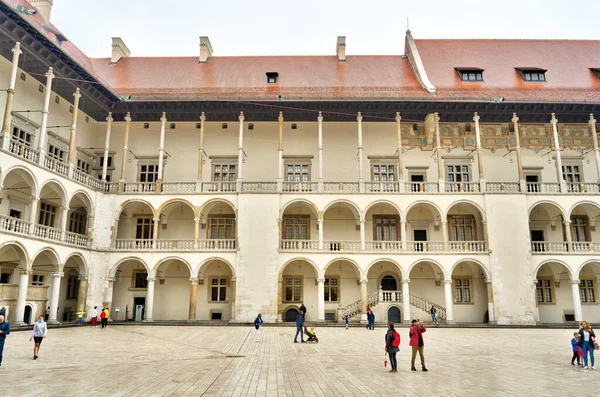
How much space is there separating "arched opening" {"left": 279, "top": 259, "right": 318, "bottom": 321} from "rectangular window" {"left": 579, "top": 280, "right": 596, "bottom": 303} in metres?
16.0

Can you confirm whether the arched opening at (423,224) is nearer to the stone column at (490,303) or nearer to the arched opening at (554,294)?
the stone column at (490,303)

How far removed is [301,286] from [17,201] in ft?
52.4

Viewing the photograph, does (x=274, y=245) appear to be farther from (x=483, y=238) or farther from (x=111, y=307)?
(x=483, y=238)

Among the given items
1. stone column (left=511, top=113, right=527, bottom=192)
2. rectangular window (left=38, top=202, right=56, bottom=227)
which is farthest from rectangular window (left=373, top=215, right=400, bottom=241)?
rectangular window (left=38, top=202, right=56, bottom=227)

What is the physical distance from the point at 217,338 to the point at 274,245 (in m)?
9.12

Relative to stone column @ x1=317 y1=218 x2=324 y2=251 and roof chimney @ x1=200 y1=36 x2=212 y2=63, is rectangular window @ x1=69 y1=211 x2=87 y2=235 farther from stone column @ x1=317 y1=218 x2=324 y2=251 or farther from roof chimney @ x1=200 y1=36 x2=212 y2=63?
stone column @ x1=317 y1=218 x2=324 y2=251

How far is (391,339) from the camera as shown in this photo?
33.9 ft

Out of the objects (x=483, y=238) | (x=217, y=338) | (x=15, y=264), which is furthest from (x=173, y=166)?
(x=483, y=238)

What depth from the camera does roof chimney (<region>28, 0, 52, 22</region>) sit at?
2969cm

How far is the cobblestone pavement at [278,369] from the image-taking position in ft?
27.7

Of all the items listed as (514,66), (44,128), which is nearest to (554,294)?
(514,66)

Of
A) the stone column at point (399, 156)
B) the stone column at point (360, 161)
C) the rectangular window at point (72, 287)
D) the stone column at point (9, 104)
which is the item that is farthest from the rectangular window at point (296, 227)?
the stone column at point (9, 104)

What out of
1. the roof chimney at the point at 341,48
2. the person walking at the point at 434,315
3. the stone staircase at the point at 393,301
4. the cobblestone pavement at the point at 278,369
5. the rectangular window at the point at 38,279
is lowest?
the cobblestone pavement at the point at 278,369

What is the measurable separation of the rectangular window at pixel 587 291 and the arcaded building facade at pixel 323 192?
7 cm
